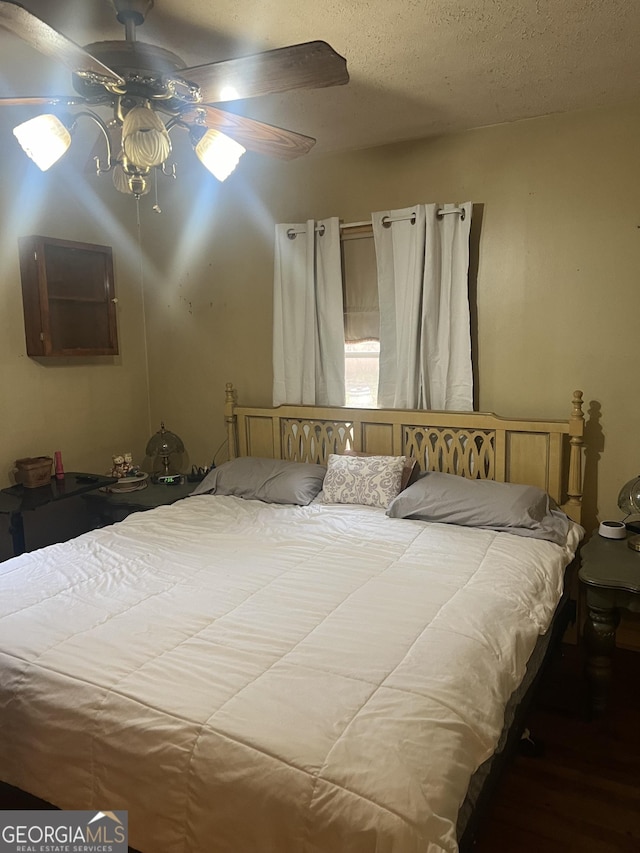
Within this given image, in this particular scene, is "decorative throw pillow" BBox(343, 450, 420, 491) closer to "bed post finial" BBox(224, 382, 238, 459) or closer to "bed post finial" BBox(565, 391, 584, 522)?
"bed post finial" BBox(565, 391, 584, 522)

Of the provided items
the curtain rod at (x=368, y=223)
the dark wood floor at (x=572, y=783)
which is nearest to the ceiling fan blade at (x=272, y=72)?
the curtain rod at (x=368, y=223)

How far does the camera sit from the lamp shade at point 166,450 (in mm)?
3797

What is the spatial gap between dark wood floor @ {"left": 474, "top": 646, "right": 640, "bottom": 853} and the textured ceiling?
2466 millimetres

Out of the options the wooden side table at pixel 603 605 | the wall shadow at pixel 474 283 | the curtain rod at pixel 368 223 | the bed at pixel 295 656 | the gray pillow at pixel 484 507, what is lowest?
the wooden side table at pixel 603 605

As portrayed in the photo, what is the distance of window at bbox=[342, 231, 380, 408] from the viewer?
130 inches

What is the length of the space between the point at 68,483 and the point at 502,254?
2645mm

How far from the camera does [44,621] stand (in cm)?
175

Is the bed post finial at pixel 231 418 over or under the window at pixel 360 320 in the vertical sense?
under

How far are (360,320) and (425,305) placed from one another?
1.44 ft

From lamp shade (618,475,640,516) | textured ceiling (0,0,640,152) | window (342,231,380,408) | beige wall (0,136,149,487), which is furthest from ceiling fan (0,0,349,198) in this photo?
lamp shade (618,475,640,516)

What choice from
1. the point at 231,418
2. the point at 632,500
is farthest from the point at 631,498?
the point at 231,418

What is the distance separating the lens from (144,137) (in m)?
1.68

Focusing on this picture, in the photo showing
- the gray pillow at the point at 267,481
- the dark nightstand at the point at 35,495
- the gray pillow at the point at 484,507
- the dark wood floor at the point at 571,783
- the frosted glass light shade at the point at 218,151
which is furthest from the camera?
the gray pillow at the point at 267,481

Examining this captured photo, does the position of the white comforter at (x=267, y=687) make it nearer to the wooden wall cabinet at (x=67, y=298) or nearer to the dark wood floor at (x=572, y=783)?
the dark wood floor at (x=572, y=783)
